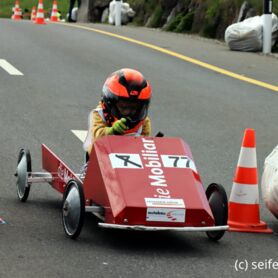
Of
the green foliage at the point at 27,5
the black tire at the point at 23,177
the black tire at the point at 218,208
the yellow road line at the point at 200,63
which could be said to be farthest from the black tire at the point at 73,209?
the green foliage at the point at 27,5

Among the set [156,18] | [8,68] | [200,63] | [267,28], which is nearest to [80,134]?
[8,68]

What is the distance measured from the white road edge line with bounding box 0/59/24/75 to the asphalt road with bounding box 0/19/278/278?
0.54 ft

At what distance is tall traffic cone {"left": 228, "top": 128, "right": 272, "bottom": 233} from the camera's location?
812cm

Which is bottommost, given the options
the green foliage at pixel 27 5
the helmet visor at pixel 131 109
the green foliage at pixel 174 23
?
the green foliage at pixel 27 5

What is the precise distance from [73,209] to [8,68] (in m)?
11.1

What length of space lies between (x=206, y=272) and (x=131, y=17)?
28862 mm

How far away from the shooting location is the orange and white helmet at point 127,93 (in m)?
8.02

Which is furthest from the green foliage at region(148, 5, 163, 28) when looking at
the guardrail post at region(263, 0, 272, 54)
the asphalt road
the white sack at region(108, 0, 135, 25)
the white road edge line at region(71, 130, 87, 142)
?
the white road edge line at region(71, 130, 87, 142)

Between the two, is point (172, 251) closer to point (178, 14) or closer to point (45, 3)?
point (178, 14)

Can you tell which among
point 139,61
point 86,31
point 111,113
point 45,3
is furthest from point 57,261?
point 45,3

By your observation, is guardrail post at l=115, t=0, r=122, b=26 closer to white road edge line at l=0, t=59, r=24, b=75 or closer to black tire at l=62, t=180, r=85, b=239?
white road edge line at l=0, t=59, r=24, b=75

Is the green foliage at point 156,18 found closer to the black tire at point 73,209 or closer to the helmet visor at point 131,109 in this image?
the helmet visor at point 131,109

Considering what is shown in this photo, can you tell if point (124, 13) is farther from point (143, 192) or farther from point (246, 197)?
point (143, 192)

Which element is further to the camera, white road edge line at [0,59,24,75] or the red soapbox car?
white road edge line at [0,59,24,75]
